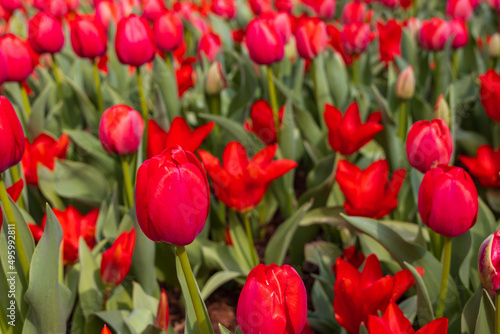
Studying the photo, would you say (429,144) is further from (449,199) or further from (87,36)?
(87,36)

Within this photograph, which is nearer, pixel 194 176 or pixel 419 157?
pixel 194 176

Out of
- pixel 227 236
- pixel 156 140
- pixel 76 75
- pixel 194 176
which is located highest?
pixel 194 176

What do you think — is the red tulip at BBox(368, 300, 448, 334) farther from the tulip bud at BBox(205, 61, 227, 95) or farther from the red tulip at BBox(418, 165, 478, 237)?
the tulip bud at BBox(205, 61, 227, 95)

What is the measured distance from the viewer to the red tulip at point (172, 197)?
635 mm

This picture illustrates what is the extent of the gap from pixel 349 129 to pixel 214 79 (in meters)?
0.44

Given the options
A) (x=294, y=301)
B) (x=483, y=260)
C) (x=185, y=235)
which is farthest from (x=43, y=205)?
(x=483, y=260)

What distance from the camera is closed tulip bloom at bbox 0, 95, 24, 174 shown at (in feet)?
2.43

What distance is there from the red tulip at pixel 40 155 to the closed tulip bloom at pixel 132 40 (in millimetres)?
261

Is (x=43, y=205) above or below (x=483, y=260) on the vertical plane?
below

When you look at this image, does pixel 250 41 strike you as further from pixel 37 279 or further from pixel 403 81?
pixel 37 279

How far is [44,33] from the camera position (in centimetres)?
153

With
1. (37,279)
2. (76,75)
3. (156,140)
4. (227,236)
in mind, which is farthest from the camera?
(76,75)

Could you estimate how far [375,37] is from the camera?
7.66 feet

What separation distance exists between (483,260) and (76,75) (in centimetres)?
161
